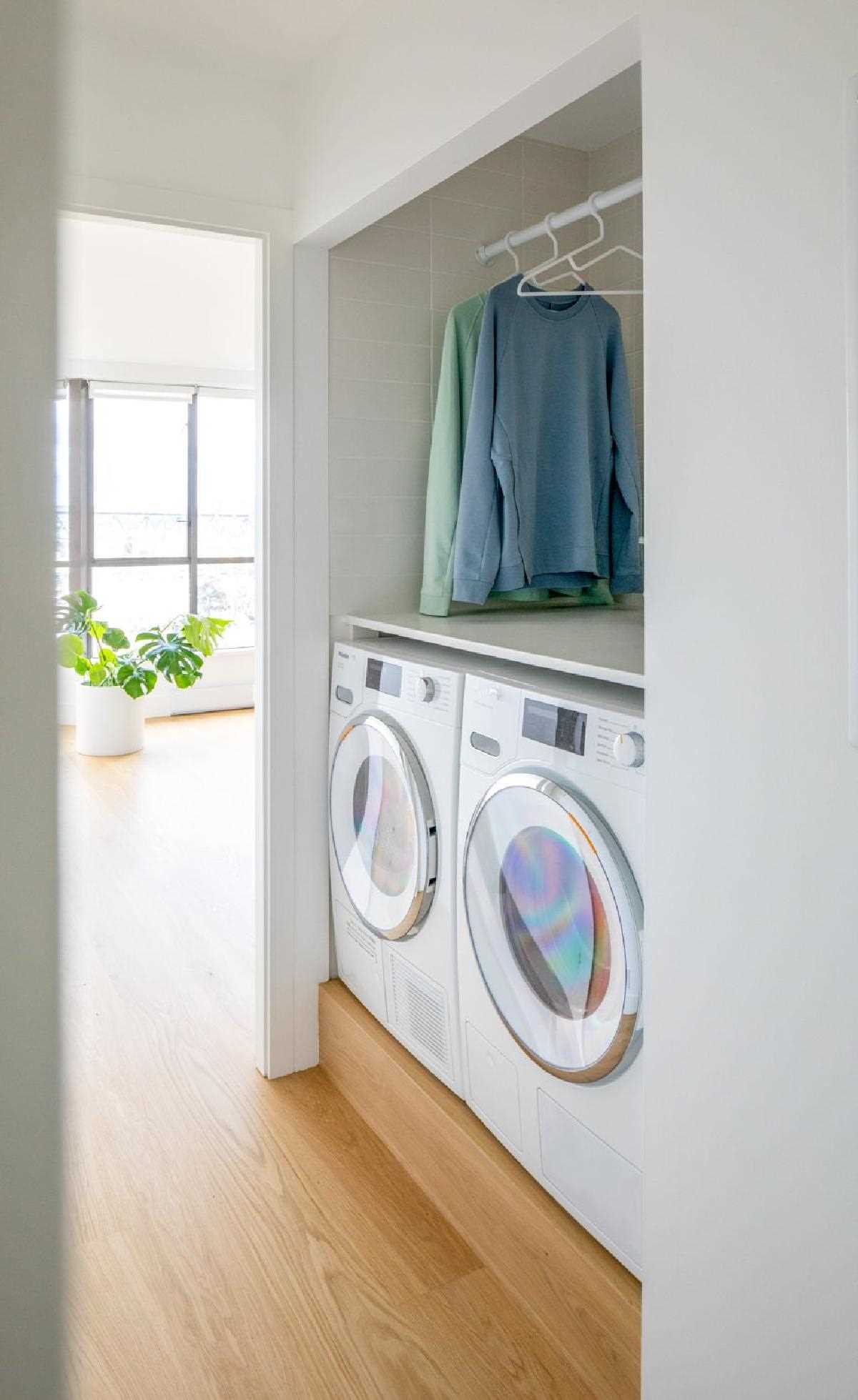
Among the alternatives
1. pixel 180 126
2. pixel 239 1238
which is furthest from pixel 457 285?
pixel 239 1238

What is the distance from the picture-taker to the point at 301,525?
8.07 ft

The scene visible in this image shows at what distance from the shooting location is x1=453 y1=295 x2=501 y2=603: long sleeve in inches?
91.5


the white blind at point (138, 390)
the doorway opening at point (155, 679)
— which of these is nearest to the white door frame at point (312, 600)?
the doorway opening at point (155, 679)

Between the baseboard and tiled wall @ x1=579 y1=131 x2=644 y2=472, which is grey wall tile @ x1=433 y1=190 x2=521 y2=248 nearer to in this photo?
tiled wall @ x1=579 y1=131 x2=644 y2=472

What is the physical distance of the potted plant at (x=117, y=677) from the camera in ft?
19.0

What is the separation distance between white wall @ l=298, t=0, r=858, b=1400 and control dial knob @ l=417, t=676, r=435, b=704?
0.76 m

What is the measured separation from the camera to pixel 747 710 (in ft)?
3.73

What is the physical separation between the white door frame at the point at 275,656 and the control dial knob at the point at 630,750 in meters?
1.22

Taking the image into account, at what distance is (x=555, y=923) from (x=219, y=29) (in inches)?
78.9

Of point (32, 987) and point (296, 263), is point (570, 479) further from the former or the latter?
point (32, 987)

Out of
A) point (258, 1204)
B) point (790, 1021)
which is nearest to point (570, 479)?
point (790, 1021)

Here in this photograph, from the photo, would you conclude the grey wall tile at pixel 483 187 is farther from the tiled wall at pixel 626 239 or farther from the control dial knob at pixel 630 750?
the control dial knob at pixel 630 750

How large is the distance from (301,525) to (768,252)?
1555 mm

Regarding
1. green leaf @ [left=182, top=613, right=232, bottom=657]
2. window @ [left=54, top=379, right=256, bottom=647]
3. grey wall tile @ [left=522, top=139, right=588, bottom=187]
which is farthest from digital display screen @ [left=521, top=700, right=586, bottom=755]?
window @ [left=54, top=379, right=256, bottom=647]
